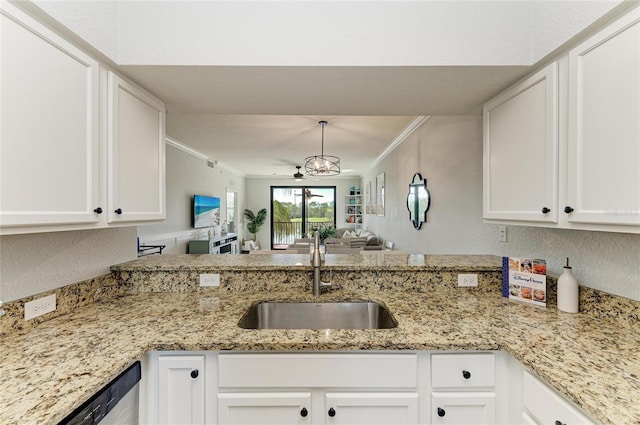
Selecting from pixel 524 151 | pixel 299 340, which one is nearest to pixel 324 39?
pixel 524 151

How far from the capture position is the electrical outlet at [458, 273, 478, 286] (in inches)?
71.5

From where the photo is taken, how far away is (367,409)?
3.84 feet

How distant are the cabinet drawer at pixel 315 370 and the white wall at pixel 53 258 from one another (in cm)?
93

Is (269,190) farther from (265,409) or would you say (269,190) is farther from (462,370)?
(462,370)

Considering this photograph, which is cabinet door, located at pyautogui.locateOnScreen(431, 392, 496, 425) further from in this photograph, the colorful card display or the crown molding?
the crown molding

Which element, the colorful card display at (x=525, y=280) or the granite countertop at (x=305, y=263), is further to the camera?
the granite countertop at (x=305, y=263)

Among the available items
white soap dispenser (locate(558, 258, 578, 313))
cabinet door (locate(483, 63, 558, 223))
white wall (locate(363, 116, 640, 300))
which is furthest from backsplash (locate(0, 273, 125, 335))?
white wall (locate(363, 116, 640, 300))

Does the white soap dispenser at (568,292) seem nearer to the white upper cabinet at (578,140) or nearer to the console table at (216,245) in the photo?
the white upper cabinet at (578,140)

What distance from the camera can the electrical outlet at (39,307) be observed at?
1259 mm

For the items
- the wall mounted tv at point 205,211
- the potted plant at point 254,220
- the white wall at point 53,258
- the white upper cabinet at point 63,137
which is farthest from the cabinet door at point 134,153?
the potted plant at point 254,220

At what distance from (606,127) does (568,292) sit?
815 millimetres

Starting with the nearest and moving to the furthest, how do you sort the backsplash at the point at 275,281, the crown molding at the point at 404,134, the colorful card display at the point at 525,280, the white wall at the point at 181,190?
the colorful card display at the point at 525,280
the backsplash at the point at 275,281
the crown molding at the point at 404,134
the white wall at the point at 181,190

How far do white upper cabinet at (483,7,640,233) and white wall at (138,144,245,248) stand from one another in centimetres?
427

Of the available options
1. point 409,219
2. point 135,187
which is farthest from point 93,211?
point 409,219
